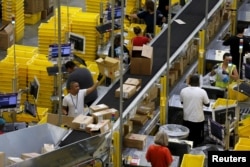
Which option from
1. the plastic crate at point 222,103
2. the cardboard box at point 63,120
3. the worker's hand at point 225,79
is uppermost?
the worker's hand at point 225,79

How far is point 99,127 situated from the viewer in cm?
877

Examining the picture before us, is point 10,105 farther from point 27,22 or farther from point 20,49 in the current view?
point 27,22

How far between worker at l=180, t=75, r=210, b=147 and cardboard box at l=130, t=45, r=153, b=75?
0.75 meters

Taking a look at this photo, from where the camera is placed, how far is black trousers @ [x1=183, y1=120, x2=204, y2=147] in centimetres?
1037

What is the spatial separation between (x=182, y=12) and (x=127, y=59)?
244cm

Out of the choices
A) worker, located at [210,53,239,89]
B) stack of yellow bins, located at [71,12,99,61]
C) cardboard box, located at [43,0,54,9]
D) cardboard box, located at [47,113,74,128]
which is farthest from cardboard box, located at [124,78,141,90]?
cardboard box, located at [43,0,54,9]

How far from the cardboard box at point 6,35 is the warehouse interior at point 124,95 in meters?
0.03

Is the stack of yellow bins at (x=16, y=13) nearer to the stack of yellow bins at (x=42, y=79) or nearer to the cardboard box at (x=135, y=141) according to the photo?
the stack of yellow bins at (x=42, y=79)

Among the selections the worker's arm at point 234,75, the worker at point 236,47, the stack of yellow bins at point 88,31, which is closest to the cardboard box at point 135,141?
the worker's arm at point 234,75

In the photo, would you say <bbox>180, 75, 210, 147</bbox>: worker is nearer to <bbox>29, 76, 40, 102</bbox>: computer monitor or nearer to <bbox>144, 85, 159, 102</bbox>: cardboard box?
<bbox>144, 85, 159, 102</bbox>: cardboard box

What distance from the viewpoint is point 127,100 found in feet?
32.7

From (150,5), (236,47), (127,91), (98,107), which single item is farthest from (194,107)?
(150,5)

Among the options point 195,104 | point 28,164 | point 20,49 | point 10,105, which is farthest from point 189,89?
point 20,49

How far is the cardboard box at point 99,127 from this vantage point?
8766 mm
